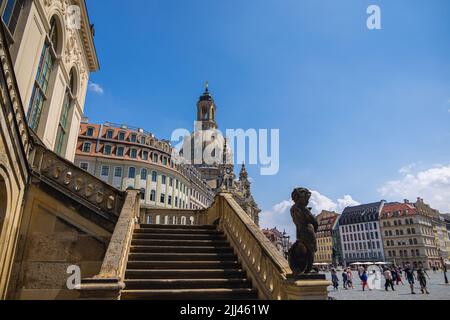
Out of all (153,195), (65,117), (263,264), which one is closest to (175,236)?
(263,264)

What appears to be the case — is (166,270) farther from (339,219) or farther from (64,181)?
(339,219)

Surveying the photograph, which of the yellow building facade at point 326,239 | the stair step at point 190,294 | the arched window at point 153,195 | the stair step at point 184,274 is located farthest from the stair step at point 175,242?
the yellow building facade at point 326,239

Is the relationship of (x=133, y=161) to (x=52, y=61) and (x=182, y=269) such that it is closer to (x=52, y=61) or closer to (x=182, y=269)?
(x=52, y=61)

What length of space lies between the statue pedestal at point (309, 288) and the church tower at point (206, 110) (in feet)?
399

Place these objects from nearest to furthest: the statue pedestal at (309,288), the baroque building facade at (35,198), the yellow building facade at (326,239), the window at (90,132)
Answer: the statue pedestal at (309,288) → the baroque building facade at (35,198) → the window at (90,132) → the yellow building facade at (326,239)

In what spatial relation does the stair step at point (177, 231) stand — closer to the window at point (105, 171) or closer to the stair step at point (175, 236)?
the stair step at point (175, 236)

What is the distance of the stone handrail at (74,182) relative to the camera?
895 cm

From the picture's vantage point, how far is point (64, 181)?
9055 millimetres

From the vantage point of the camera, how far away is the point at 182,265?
8.12m

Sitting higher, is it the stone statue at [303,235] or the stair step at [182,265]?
the stone statue at [303,235]

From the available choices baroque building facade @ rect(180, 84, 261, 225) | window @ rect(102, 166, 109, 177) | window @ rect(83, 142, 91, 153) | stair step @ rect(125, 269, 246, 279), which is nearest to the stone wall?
stair step @ rect(125, 269, 246, 279)

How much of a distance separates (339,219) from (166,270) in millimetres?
118887

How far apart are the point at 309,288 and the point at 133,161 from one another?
2033 inches

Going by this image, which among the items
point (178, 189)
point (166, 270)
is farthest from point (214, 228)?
point (178, 189)
